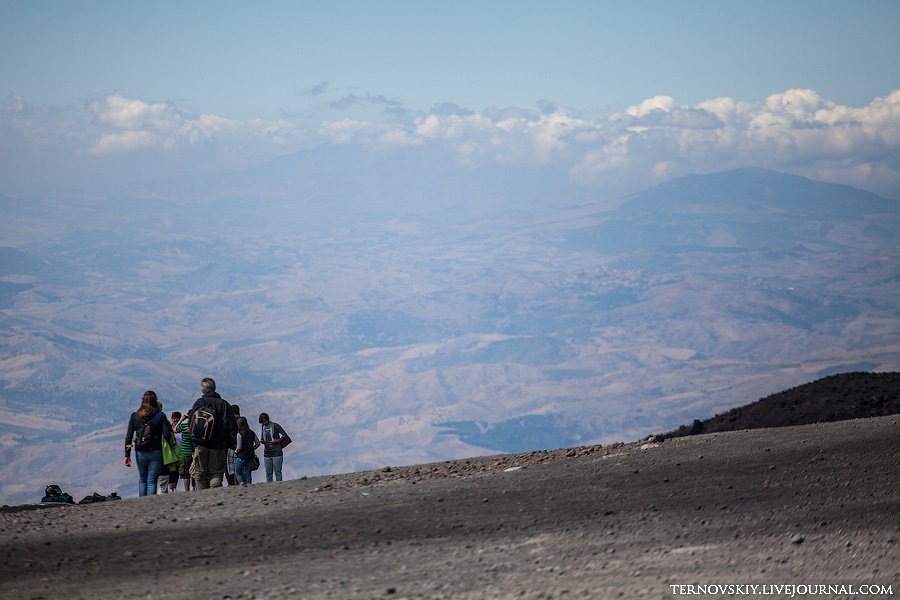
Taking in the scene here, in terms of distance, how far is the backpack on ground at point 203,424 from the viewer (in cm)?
1606

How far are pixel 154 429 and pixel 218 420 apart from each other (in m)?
1.20

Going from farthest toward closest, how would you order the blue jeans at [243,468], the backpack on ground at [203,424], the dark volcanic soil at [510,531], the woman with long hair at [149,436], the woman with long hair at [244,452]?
the blue jeans at [243,468] < the woman with long hair at [244,452] < the woman with long hair at [149,436] < the backpack on ground at [203,424] < the dark volcanic soil at [510,531]

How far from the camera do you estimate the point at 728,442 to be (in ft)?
53.3

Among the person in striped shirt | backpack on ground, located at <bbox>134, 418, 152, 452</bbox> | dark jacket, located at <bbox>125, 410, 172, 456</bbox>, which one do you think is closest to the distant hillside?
the person in striped shirt

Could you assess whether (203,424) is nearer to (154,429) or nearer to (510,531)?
(154,429)

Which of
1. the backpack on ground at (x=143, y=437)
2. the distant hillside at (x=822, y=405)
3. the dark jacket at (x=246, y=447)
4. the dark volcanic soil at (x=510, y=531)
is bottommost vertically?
the dark volcanic soil at (x=510, y=531)

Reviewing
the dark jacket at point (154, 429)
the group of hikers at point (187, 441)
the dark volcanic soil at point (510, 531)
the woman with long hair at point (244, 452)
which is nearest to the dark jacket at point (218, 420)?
the group of hikers at point (187, 441)

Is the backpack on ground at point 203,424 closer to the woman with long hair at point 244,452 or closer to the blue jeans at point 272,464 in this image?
the woman with long hair at point 244,452

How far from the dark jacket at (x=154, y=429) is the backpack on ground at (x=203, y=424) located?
0.57 meters

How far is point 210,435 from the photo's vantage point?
16.1 metres

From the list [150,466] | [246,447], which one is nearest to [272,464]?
[246,447]

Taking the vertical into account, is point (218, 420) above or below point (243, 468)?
above

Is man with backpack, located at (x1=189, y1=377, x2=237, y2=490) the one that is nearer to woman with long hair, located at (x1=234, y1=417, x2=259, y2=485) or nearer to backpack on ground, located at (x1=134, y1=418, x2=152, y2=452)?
backpack on ground, located at (x1=134, y1=418, x2=152, y2=452)

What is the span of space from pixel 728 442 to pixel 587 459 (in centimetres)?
254
